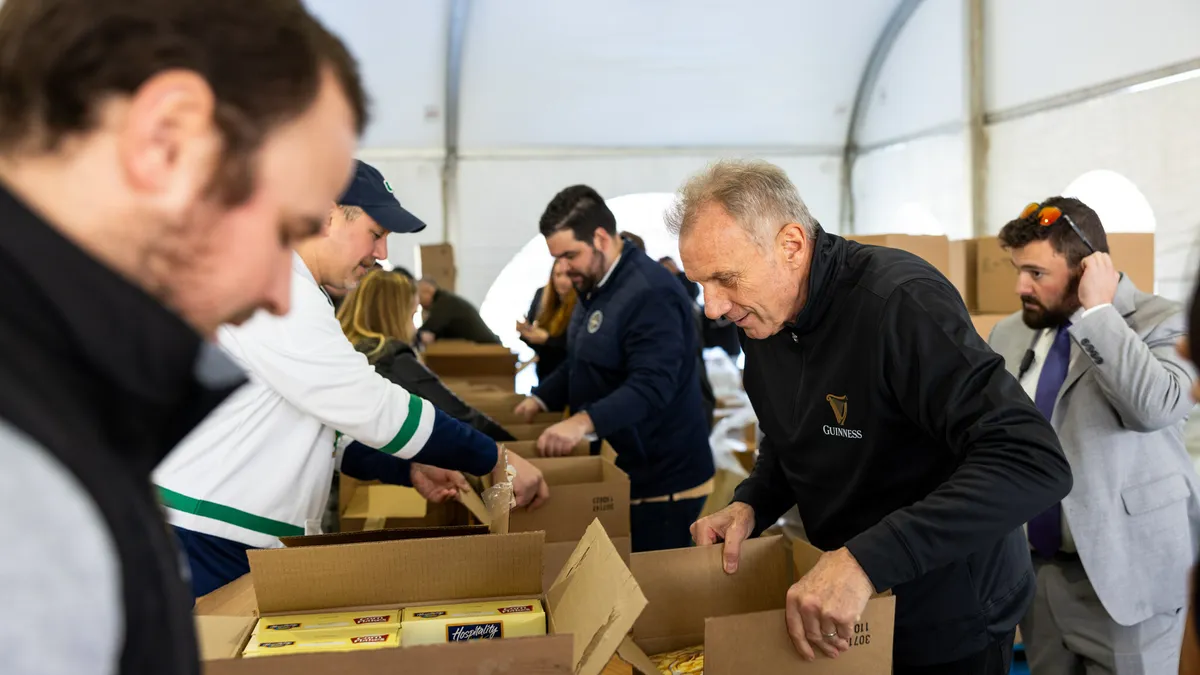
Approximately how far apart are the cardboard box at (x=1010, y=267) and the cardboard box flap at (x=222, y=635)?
278cm

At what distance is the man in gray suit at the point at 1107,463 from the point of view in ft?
6.70

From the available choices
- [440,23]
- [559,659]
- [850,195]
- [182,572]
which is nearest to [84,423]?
[182,572]

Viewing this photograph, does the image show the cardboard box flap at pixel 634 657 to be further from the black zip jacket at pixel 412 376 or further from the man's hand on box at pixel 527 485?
the black zip jacket at pixel 412 376

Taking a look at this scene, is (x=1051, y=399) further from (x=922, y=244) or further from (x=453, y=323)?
(x=453, y=323)

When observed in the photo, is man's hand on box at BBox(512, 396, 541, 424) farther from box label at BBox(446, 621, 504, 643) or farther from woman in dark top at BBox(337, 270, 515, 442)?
box label at BBox(446, 621, 504, 643)

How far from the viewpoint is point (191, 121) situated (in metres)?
0.46

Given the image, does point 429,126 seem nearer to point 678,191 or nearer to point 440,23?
point 440,23

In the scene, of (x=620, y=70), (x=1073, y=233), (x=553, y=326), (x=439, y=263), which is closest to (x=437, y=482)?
(x=1073, y=233)

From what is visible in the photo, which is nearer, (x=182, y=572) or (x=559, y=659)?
(x=182, y=572)

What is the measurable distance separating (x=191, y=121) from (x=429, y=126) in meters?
7.19

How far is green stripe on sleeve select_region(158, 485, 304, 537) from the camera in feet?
4.86

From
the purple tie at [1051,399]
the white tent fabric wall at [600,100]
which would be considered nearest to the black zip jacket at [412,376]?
the purple tie at [1051,399]

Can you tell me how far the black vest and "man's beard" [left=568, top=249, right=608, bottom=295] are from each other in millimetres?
2283

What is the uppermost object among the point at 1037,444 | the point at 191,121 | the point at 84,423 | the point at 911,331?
the point at 191,121
